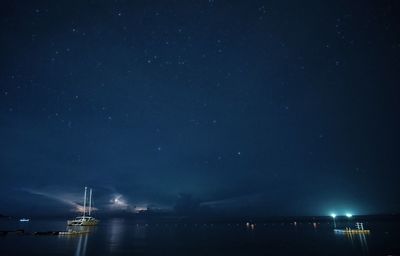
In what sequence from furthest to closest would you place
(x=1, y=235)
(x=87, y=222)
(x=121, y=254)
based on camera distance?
(x=87, y=222) < (x=1, y=235) < (x=121, y=254)

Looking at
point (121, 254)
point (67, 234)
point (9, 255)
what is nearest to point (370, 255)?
point (121, 254)

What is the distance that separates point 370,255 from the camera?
56906mm

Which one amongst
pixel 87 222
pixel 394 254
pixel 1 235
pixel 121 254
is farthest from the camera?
pixel 87 222

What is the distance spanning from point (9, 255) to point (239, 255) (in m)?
44.7

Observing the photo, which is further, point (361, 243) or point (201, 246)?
point (361, 243)

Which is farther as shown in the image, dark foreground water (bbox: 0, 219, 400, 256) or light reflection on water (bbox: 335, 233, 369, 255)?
light reflection on water (bbox: 335, 233, 369, 255)

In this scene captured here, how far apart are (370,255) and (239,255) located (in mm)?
25176

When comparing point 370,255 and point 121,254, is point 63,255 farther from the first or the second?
point 370,255

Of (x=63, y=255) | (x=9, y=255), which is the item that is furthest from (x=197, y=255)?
(x=9, y=255)

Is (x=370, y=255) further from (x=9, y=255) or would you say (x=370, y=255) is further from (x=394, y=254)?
(x=9, y=255)

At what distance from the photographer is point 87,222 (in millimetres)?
188875

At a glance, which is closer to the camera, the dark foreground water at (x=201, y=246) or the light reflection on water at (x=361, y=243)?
the dark foreground water at (x=201, y=246)

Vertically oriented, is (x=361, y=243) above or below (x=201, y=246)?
below

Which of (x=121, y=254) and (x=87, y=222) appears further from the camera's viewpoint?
(x=87, y=222)
